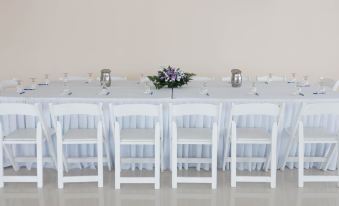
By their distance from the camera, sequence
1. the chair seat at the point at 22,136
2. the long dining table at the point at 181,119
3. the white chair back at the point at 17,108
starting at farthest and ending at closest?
the long dining table at the point at 181,119 < the chair seat at the point at 22,136 < the white chair back at the point at 17,108

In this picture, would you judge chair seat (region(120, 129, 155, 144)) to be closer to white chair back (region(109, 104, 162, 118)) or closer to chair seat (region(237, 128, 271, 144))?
white chair back (region(109, 104, 162, 118))

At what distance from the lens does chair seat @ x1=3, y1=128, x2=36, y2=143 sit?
14.5 feet

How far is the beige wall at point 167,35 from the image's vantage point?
6.92 metres

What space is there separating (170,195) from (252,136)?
0.96 meters

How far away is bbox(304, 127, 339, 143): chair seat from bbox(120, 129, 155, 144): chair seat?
4.78 ft

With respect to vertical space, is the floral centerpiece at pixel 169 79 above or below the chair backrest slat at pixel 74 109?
above

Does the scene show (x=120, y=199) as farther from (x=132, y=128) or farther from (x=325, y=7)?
(x=325, y=7)

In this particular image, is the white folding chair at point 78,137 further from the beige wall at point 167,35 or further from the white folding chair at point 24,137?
the beige wall at point 167,35

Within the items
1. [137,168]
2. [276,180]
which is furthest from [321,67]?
[137,168]

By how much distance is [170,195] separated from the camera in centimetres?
429

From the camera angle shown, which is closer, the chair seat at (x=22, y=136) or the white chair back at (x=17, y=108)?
the white chair back at (x=17, y=108)

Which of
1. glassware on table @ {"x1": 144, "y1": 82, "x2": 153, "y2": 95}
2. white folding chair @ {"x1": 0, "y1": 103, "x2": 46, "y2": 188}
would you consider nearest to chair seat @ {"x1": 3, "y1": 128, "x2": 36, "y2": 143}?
white folding chair @ {"x1": 0, "y1": 103, "x2": 46, "y2": 188}

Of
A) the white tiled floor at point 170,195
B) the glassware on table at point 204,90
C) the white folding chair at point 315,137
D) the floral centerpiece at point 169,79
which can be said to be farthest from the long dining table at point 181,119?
the white tiled floor at point 170,195

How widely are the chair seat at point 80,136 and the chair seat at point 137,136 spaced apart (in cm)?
27
